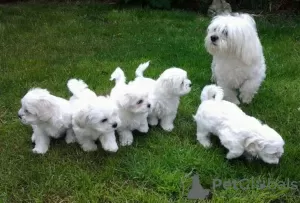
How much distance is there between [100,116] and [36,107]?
0.57 m

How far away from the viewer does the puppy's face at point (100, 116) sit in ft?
11.7

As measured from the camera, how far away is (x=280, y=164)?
3756 millimetres

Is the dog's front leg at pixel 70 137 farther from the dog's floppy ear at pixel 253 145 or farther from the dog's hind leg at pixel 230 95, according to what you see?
the dog's hind leg at pixel 230 95

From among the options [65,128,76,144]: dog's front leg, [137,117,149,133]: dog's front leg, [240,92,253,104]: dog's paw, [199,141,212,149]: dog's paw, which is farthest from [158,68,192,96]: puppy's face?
[240,92,253,104]: dog's paw

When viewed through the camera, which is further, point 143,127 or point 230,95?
point 230,95

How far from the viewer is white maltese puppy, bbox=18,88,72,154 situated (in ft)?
12.0

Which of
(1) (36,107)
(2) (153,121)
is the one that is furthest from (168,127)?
(1) (36,107)

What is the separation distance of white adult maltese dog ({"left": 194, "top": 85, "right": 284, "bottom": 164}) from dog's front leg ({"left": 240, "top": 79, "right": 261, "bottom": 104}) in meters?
0.80

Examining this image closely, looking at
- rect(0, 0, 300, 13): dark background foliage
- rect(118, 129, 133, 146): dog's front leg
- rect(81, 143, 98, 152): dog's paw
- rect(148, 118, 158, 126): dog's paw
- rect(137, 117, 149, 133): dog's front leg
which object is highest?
rect(0, 0, 300, 13): dark background foliage

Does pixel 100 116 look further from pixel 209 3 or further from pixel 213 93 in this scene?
pixel 209 3

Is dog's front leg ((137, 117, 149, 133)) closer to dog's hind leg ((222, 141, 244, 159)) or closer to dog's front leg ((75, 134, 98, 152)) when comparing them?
dog's front leg ((75, 134, 98, 152))

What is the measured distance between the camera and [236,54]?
4703 mm

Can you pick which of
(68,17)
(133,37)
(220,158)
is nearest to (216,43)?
(220,158)

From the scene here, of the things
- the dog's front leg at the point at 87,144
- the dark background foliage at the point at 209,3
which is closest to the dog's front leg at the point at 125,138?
the dog's front leg at the point at 87,144
